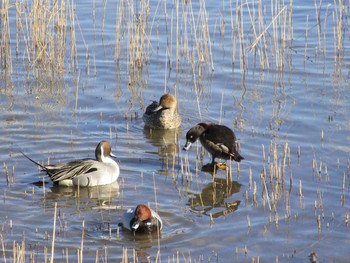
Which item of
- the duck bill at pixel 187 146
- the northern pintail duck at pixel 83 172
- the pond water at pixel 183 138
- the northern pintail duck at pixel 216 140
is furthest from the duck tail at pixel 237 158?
the northern pintail duck at pixel 83 172

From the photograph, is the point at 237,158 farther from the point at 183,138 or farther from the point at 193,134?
the point at 183,138

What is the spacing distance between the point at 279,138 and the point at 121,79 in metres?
3.43

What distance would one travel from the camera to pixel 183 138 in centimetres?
1198

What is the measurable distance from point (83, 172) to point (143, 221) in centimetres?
192

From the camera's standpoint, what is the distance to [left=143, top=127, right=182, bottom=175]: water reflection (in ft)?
35.6

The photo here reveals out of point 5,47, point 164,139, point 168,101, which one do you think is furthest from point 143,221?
point 5,47

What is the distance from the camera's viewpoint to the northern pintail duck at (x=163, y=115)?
39.6 ft

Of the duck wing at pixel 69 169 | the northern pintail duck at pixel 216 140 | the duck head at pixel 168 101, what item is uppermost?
the duck head at pixel 168 101

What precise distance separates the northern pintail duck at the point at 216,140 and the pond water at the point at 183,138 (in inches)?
8.5

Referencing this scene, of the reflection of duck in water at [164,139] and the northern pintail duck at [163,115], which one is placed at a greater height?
the northern pintail duck at [163,115]

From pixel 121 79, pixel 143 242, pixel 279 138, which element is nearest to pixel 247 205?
pixel 143 242

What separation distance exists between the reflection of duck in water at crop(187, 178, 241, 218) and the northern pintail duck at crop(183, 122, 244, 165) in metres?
0.39

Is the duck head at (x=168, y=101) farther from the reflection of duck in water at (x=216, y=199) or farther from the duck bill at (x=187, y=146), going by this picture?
the reflection of duck in water at (x=216, y=199)

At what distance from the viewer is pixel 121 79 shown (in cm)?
1400
